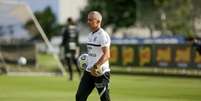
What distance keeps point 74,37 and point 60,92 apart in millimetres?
5763

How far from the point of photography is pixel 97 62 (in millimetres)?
12586

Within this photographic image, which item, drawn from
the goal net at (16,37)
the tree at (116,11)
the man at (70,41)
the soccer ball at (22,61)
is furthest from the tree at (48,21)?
the man at (70,41)

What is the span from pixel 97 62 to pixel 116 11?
74595 millimetres

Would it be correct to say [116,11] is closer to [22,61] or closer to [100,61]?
[22,61]

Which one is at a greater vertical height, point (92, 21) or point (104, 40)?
point (92, 21)

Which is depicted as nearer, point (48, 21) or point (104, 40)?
point (104, 40)

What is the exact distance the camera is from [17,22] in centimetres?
2977

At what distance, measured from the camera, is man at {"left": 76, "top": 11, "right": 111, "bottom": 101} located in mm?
12570

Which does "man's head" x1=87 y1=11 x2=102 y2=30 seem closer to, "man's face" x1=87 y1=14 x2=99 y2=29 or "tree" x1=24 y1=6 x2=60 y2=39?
"man's face" x1=87 y1=14 x2=99 y2=29

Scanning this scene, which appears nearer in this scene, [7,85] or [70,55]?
[7,85]

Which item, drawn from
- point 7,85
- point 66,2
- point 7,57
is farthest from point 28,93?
point 66,2

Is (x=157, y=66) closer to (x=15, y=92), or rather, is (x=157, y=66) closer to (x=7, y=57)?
(x=7, y=57)

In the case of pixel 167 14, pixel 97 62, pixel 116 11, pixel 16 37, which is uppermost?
pixel 97 62

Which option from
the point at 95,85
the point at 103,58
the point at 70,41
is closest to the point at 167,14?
the point at 70,41
